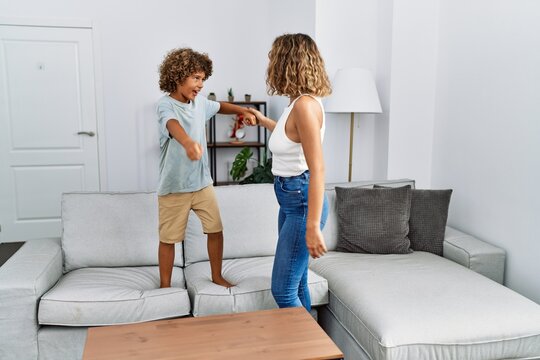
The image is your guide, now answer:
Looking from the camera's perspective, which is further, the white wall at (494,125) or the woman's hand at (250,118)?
the white wall at (494,125)

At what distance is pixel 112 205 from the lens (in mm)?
2775

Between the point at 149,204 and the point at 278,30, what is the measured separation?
8.38 ft

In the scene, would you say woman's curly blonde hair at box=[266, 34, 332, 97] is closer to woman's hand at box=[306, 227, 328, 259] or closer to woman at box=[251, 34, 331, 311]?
woman at box=[251, 34, 331, 311]

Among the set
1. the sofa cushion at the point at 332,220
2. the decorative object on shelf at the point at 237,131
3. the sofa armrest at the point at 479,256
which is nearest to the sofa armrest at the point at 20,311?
the sofa cushion at the point at 332,220

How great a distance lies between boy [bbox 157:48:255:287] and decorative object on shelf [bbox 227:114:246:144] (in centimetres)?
240

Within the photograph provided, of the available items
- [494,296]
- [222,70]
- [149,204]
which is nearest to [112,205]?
[149,204]

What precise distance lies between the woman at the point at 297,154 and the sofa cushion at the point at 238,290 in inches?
12.8

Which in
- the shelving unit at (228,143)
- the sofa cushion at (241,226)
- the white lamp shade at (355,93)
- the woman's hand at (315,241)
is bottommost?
the sofa cushion at (241,226)

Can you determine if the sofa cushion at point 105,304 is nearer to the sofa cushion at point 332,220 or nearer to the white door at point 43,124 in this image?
the sofa cushion at point 332,220

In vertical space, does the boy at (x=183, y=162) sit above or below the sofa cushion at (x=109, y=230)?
above

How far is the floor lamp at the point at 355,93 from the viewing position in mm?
3438

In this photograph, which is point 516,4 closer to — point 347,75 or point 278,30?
point 347,75

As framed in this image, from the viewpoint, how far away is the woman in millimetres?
1838

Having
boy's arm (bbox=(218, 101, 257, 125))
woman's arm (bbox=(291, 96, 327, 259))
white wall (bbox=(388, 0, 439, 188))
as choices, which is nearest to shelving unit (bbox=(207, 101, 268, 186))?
white wall (bbox=(388, 0, 439, 188))
